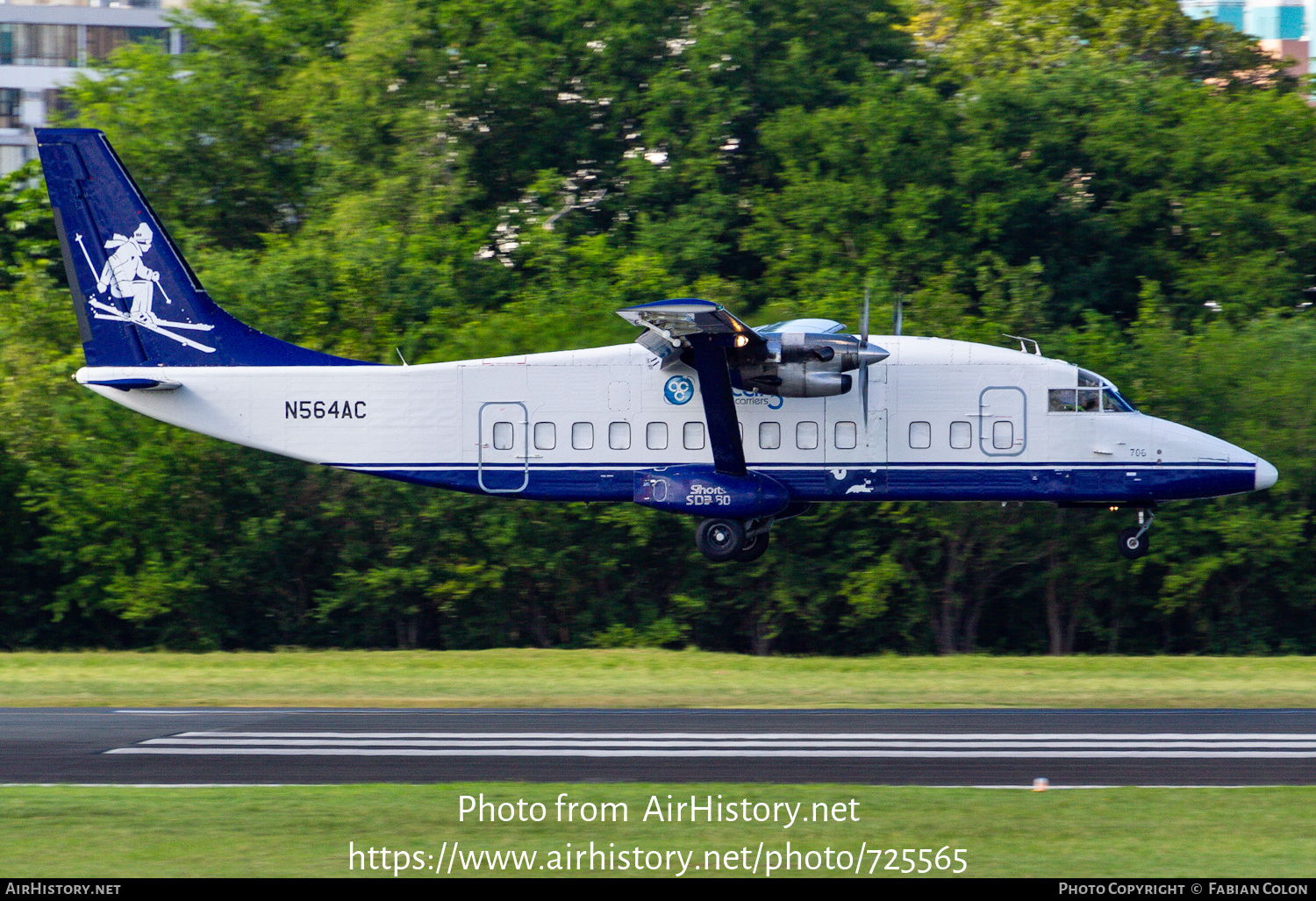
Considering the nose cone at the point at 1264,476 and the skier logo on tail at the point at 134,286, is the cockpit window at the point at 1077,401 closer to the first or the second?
the nose cone at the point at 1264,476

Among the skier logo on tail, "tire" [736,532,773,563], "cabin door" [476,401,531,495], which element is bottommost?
"tire" [736,532,773,563]

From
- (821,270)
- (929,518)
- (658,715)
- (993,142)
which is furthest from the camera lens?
(993,142)

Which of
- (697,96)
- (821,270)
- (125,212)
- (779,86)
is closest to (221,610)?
(125,212)

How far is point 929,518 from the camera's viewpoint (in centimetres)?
2783

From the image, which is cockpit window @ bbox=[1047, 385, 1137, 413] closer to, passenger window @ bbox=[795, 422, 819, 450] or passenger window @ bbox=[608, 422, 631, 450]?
passenger window @ bbox=[795, 422, 819, 450]

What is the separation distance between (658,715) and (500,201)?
68.8 feet

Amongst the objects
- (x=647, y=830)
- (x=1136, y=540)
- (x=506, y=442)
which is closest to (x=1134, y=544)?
(x=1136, y=540)

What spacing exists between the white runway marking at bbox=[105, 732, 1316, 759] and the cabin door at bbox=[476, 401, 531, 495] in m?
6.90

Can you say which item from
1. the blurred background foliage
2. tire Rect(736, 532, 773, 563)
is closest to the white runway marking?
Answer: tire Rect(736, 532, 773, 563)

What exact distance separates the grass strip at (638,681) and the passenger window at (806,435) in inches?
136

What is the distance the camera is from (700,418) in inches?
863

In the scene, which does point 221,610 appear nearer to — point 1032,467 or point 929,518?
point 929,518

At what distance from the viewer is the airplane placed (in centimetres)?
2145

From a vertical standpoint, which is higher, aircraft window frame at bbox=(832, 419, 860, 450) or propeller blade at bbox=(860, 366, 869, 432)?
propeller blade at bbox=(860, 366, 869, 432)
